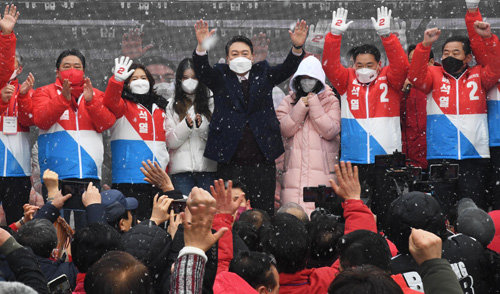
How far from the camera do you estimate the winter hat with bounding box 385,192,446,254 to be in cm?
331

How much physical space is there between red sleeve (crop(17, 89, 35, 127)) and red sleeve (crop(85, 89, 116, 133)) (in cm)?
49

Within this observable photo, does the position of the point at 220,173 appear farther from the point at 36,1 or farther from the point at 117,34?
the point at 36,1

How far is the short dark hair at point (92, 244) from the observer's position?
348cm

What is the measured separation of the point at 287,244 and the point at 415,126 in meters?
3.96

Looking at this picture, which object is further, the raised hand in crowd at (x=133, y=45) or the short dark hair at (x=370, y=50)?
the raised hand in crowd at (x=133, y=45)

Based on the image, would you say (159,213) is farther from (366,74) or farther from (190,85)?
(366,74)

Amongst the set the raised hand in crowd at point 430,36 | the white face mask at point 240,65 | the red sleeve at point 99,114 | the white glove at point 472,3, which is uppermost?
the white glove at point 472,3

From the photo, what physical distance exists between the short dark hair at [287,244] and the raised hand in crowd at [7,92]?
3.43 metres

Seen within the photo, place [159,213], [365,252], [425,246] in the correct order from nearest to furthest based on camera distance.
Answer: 1. [425,246]
2. [365,252]
3. [159,213]

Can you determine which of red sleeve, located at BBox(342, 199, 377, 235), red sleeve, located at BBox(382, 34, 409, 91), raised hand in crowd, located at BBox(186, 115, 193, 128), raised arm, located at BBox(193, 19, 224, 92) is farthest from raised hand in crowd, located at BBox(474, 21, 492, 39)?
red sleeve, located at BBox(342, 199, 377, 235)

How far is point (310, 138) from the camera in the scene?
6.96 m

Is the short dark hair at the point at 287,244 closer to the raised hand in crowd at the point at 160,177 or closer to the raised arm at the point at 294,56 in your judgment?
the raised hand in crowd at the point at 160,177

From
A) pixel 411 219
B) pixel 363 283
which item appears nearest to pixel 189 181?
pixel 411 219

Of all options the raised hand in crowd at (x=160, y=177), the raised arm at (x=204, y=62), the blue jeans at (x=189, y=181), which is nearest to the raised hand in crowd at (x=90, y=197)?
the raised hand in crowd at (x=160, y=177)
